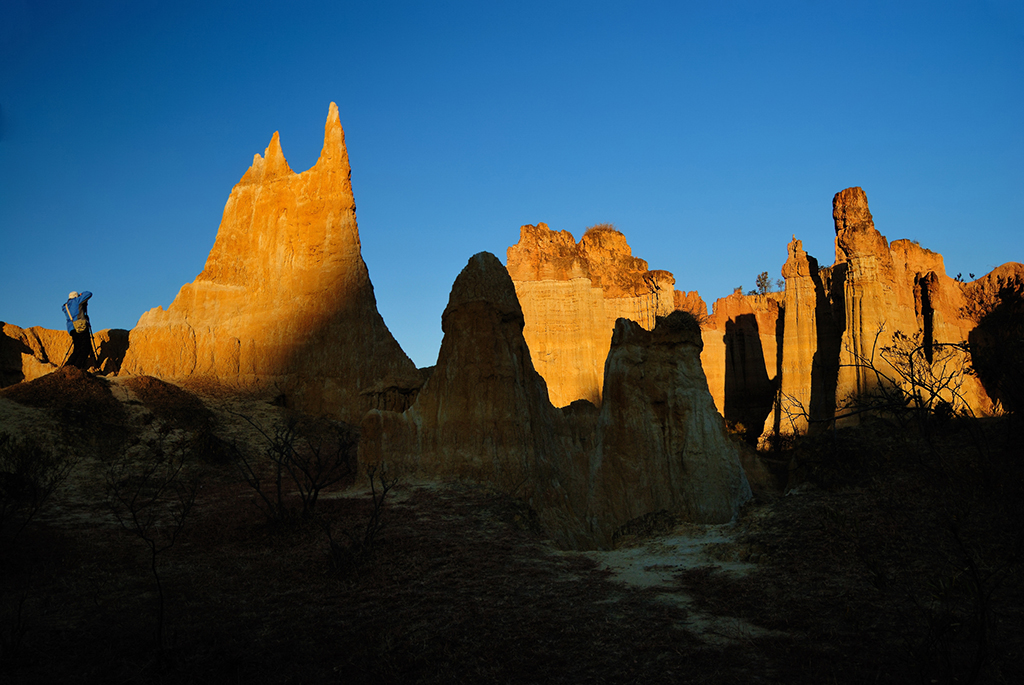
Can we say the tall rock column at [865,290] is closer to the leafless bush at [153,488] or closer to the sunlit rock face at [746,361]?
the sunlit rock face at [746,361]

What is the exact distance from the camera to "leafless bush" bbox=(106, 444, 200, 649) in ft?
37.1

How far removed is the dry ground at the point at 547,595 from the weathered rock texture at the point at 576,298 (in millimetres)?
28309

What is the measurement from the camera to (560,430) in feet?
64.5

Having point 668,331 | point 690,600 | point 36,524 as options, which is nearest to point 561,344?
point 668,331

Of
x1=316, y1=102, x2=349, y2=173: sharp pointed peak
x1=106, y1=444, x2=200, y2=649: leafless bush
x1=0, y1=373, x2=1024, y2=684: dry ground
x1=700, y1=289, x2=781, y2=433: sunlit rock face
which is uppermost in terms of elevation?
x1=316, y1=102, x2=349, y2=173: sharp pointed peak

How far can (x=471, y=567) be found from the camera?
326 inches

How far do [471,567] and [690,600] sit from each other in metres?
2.96

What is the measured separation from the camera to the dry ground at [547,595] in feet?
16.0

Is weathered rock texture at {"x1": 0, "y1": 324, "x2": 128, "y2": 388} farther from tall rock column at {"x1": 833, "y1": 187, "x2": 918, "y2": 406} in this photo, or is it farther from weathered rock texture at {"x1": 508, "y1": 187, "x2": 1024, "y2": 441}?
tall rock column at {"x1": 833, "y1": 187, "x2": 918, "y2": 406}

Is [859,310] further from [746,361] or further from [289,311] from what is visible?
[289,311]

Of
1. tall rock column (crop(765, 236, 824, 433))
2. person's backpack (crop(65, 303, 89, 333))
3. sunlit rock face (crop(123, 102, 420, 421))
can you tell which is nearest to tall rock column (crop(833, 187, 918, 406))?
tall rock column (crop(765, 236, 824, 433))

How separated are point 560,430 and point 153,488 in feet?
36.9

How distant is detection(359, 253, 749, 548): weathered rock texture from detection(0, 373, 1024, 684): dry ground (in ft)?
8.27

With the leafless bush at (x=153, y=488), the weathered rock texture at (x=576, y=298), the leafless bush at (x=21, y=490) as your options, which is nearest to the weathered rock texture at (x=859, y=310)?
the weathered rock texture at (x=576, y=298)
